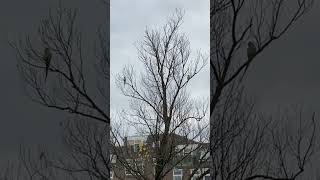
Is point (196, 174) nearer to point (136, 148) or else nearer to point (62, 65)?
point (136, 148)

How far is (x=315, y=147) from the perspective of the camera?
361 cm

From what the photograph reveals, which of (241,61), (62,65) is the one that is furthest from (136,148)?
(241,61)

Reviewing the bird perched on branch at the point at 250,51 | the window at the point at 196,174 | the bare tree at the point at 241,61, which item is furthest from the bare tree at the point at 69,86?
the window at the point at 196,174

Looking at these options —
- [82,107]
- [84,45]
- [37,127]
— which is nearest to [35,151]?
[37,127]

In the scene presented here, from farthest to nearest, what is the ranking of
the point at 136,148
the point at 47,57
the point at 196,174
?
the point at 136,148 → the point at 196,174 → the point at 47,57

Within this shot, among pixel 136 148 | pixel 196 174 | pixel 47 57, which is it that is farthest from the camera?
pixel 136 148

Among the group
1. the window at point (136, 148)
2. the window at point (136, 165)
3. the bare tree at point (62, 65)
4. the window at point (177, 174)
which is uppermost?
the bare tree at point (62, 65)

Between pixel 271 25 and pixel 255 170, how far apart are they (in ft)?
3.76

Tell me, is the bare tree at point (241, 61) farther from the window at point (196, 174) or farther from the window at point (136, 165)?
the window at point (136, 165)

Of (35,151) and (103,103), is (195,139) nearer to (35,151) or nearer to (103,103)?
(103,103)

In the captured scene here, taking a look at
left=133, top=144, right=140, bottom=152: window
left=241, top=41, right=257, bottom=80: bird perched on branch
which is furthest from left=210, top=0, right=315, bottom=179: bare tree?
left=133, top=144, right=140, bottom=152: window

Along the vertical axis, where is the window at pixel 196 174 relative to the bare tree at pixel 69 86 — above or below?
below

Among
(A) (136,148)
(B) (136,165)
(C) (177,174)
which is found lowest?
(C) (177,174)

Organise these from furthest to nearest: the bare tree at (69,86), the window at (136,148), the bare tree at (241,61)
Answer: the window at (136,148)
the bare tree at (241,61)
the bare tree at (69,86)
